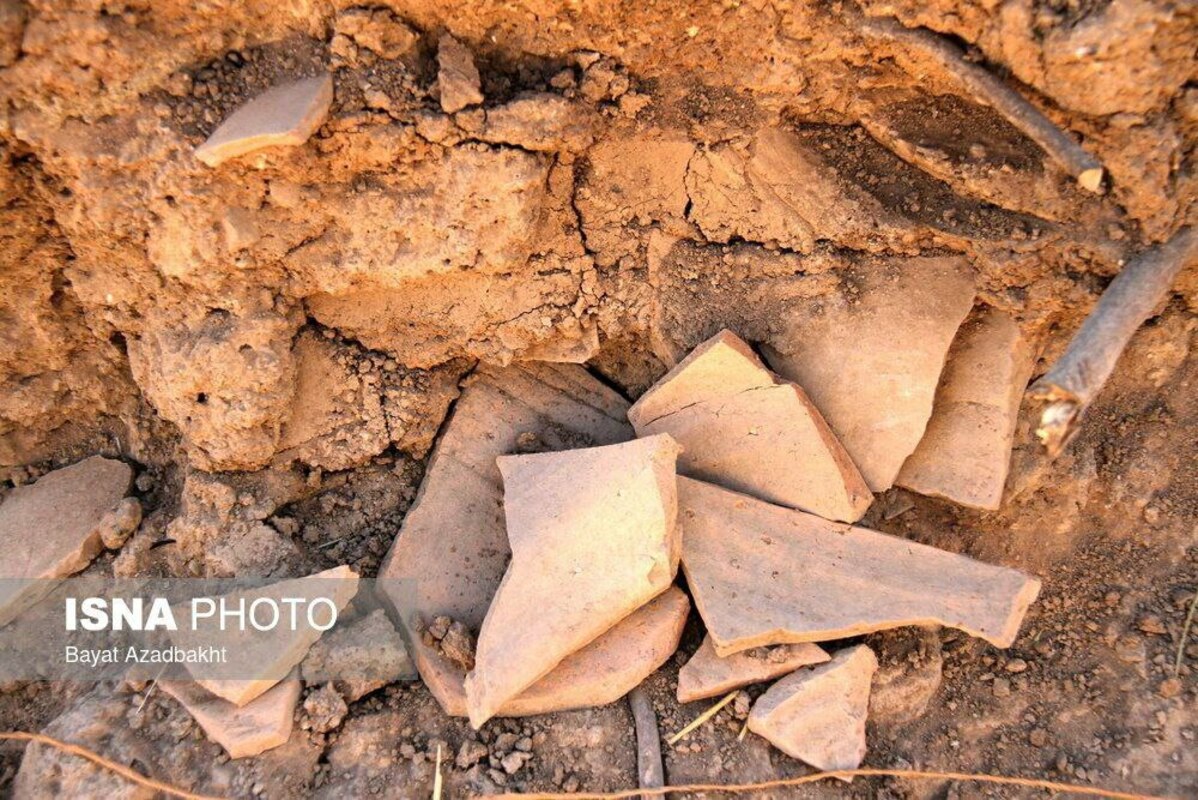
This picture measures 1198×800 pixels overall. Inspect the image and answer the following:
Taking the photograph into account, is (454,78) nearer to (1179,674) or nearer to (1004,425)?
(1004,425)

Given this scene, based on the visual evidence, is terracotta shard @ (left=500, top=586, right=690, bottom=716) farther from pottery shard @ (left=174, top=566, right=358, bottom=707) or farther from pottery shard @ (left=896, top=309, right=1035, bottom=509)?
pottery shard @ (left=896, top=309, right=1035, bottom=509)

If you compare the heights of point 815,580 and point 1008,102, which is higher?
point 1008,102

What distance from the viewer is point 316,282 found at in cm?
264

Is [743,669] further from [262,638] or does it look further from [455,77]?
[455,77]

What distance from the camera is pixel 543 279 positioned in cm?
281

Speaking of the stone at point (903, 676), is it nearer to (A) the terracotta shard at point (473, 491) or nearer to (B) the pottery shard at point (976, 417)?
(B) the pottery shard at point (976, 417)

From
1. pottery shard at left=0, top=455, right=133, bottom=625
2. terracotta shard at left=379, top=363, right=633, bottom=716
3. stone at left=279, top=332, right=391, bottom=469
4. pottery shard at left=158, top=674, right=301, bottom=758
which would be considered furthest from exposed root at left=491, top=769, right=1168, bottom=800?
pottery shard at left=0, top=455, right=133, bottom=625

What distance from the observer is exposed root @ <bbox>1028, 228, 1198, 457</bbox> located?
1989 millimetres

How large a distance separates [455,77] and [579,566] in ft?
4.64

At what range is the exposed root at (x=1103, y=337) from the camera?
6.53 feet

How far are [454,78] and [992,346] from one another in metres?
1.80

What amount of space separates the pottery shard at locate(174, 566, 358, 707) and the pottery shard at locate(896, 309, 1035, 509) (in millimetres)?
1835

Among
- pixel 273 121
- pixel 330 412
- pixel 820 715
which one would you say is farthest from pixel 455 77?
pixel 820 715

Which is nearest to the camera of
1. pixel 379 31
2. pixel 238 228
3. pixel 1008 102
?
pixel 1008 102
